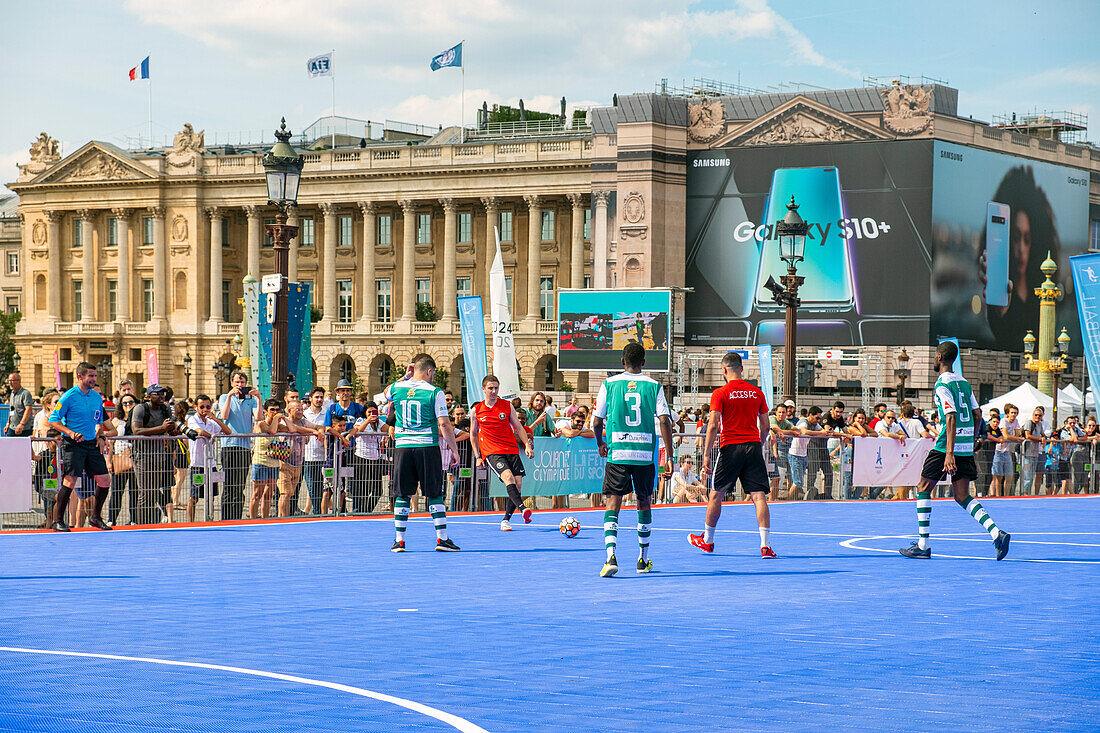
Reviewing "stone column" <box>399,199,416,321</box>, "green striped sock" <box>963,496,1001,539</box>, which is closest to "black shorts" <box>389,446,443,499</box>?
"green striped sock" <box>963,496,1001,539</box>

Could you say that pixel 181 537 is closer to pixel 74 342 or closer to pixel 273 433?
pixel 273 433

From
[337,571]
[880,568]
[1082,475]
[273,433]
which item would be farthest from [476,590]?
[1082,475]

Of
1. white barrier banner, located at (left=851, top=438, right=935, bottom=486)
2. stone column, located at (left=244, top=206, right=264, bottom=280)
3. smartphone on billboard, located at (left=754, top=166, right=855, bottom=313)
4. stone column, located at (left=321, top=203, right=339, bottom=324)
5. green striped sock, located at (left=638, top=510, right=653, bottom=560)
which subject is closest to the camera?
green striped sock, located at (left=638, top=510, right=653, bottom=560)

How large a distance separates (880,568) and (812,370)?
5740cm

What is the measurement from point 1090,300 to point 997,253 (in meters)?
51.6

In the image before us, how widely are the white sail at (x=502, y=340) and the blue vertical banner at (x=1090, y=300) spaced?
31.6 ft

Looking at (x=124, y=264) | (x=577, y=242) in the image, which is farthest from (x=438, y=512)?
(x=124, y=264)

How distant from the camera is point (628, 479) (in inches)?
536

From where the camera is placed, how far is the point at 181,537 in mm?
17562

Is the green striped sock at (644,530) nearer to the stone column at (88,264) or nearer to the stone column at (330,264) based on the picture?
the stone column at (330,264)

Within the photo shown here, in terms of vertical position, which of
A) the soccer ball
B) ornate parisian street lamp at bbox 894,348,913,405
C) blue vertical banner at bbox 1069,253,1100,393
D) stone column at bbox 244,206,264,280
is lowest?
the soccer ball

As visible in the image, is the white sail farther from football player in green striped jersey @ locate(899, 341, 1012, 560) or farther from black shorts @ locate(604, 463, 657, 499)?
black shorts @ locate(604, 463, 657, 499)

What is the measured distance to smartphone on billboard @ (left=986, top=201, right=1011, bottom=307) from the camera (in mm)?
74750

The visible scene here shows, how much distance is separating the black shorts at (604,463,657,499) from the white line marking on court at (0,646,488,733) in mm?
5320
